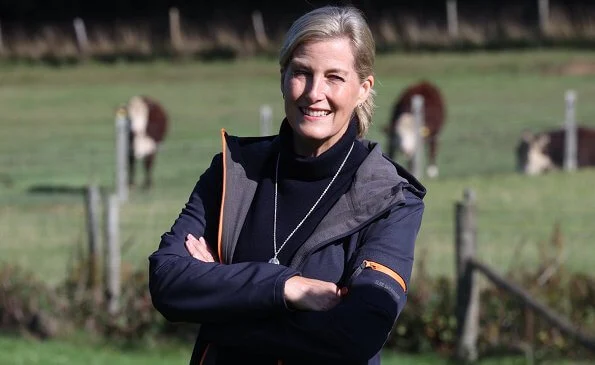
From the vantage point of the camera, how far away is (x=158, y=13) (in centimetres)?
4891

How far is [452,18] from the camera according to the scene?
1665 inches

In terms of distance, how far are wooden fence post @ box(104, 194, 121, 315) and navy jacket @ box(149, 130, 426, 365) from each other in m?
6.76

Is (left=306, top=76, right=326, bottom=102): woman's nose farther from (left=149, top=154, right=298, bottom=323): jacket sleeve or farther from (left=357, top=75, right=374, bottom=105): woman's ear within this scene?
(left=149, top=154, right=298, bottom=323): jacket sleeve

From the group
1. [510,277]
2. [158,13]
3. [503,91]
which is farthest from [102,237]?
[158,13]

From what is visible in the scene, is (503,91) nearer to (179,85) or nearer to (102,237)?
(179,85)

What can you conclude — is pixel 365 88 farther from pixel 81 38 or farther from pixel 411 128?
pixel 81 38

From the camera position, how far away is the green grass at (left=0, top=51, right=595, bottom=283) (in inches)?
523

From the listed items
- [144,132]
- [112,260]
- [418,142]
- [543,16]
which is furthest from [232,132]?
[543,16]

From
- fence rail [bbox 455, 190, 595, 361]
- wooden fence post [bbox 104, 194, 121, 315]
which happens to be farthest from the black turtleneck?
wooden fence post [bbox 104, 194, 121, 315]

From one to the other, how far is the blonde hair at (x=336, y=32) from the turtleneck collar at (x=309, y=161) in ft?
0.54

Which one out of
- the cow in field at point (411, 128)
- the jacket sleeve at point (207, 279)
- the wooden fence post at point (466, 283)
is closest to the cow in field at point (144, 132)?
the cow in field at point (411, 128)

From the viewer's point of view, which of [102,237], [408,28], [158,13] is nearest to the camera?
[102,237]

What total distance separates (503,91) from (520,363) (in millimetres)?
24883

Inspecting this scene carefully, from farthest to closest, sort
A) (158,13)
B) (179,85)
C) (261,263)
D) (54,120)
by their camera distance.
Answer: (158,13) < (179,85) < (54,120) < (261,263)
